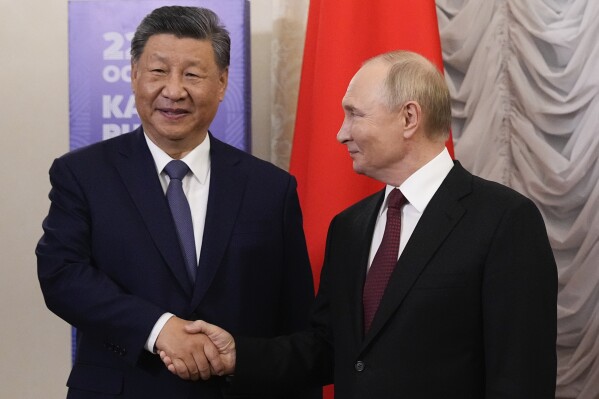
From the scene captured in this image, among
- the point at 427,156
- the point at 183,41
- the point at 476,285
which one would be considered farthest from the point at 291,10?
the point at 476,285

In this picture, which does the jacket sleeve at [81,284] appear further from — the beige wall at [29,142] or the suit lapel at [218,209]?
the beige wall at [29,142]

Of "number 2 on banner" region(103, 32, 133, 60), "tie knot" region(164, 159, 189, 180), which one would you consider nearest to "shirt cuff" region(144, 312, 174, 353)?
"tie knot" region(164, 159, 189, 180)

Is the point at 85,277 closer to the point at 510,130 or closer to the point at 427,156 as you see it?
the point at 427,156

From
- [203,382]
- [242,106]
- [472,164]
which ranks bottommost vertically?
[203,382]

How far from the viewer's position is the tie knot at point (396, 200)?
2.04 meters

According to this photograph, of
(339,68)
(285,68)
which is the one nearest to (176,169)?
(339,68)

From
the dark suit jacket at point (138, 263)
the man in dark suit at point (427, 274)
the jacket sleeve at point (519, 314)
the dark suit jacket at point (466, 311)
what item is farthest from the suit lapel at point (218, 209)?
the jacket sleeve at point (519, 314)

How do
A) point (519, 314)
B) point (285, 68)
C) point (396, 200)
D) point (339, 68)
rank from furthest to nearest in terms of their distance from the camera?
point (285, 68) < point (339, 68) < point (396, 200) < point (519, 314)

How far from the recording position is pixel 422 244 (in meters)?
1.95

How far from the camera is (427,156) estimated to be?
2053 mm

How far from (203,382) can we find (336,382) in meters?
0.35

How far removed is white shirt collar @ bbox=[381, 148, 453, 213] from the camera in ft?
6.65

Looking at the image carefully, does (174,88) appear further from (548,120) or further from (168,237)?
(548,120)

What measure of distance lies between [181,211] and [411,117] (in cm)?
63
